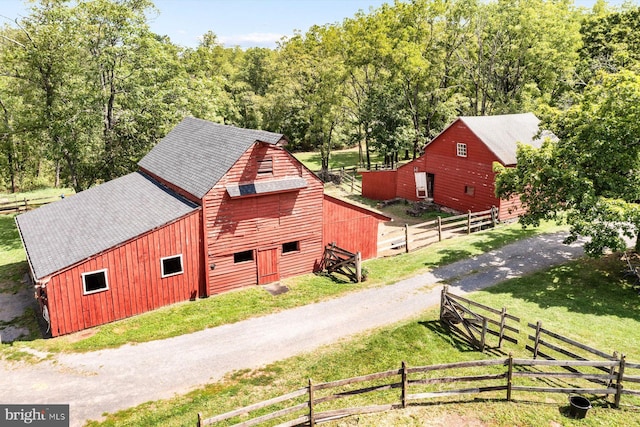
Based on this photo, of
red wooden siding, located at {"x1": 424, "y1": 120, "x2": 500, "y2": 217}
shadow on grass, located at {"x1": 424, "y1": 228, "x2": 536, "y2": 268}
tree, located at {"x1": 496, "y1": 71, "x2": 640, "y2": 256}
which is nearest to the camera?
tree, located at {"x1": 496, "y1": 71, "x2": 640, "y2": 256}

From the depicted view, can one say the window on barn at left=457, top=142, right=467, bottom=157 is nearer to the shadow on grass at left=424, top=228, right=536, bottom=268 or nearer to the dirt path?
the shadow on grass at left=424, top=228, right=536, bottom=268

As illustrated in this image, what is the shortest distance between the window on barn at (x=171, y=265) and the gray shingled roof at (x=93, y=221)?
1.69m

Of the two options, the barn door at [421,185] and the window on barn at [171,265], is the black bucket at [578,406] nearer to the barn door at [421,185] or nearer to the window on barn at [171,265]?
the window on barn at [171,265]

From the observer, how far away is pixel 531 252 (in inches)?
1017

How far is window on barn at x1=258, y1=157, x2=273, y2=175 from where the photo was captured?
2161 cm

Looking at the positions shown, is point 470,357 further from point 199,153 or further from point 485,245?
point 199,153

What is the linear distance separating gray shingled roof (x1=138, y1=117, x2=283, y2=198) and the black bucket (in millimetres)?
15188

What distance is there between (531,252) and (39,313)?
83.1 feet

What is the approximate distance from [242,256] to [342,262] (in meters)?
5.16

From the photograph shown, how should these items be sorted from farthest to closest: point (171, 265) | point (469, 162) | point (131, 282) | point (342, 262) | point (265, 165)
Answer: point (469, 162), point (342, 262), point (265, 165), point (171, 265), point (131, 282)

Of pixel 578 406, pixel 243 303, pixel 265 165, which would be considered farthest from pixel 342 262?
pixel 578 406

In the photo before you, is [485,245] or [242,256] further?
[485,245]

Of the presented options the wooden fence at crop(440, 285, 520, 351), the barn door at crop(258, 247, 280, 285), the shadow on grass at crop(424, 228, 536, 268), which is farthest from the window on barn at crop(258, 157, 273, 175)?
the shadow on grass at crop(424, 228, 536, 268)

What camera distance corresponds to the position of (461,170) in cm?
3450
